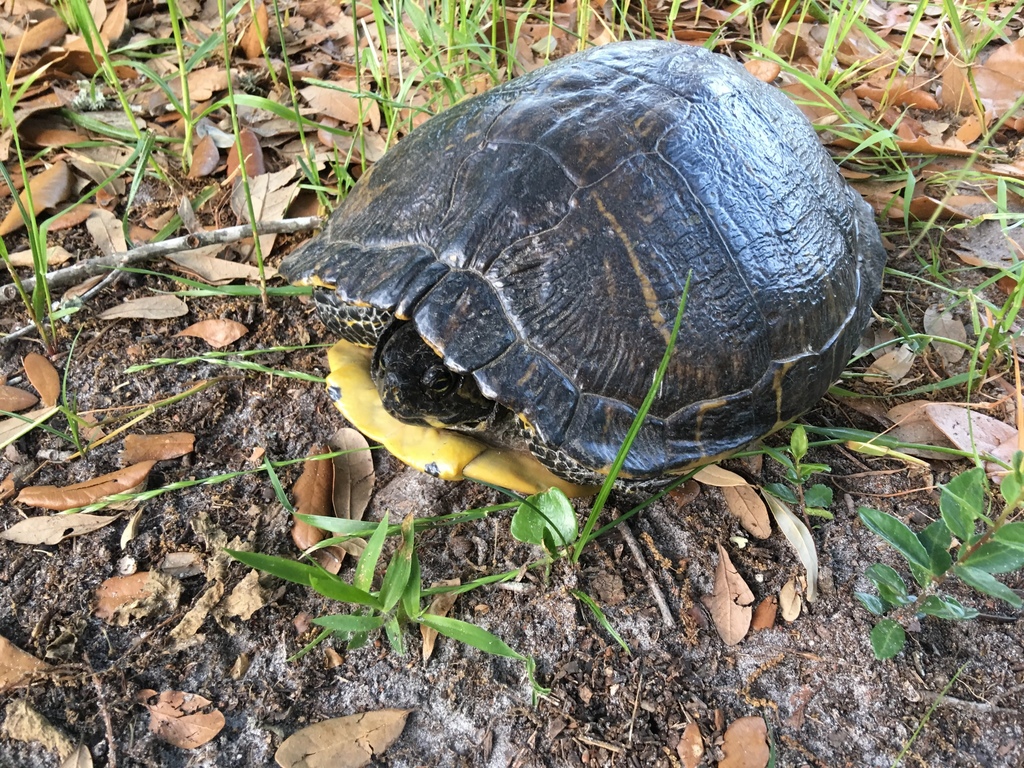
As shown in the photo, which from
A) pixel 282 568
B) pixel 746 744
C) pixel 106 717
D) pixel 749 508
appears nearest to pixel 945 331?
pixel 749 508

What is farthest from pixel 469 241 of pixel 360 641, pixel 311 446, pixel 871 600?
pixel 871 600

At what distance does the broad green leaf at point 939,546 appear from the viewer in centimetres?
144

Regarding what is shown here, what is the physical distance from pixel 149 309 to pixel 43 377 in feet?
1.24

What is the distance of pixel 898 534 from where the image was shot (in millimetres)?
1480

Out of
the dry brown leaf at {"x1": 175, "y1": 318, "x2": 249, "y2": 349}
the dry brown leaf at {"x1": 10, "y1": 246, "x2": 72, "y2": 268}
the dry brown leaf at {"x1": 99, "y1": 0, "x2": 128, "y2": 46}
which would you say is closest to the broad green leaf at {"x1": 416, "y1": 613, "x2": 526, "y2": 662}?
the dry brown leaf at {"x1": 175, "y1": 318, "x2": 249, "y2": 349}

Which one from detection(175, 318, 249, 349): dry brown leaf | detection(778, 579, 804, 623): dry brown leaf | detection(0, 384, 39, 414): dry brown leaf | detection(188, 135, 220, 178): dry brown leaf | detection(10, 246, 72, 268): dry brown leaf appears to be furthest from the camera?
detection(188, 135, 220, 178): dry brown leaf

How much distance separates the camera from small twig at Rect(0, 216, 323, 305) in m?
2.17

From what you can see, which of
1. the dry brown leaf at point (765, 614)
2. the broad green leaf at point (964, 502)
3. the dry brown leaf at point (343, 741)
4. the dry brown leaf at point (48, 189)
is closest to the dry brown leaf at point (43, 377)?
the dry brown leaf at point (48, 189)

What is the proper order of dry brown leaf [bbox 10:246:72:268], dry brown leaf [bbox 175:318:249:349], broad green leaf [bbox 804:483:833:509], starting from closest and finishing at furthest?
1. broad green leaf [bbox 804:483:833:509]
2. dry brown leaf [bbox 175:318:249:349]
3. dry brown leaf [bbox 10:246:72:268]

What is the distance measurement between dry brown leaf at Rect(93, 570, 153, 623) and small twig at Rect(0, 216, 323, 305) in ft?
3.60

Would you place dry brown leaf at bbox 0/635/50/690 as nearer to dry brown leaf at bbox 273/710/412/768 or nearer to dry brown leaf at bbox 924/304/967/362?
dry brown leaf at bbox 273/710/412/768

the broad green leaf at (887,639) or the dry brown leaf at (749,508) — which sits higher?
the broad green leaf at (887,639)

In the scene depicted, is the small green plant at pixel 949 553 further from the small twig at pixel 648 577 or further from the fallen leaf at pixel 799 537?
the small twig at pixel 648 577

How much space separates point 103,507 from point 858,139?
9.74ft
